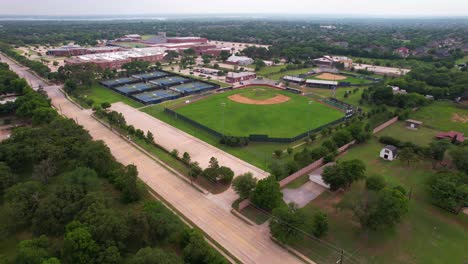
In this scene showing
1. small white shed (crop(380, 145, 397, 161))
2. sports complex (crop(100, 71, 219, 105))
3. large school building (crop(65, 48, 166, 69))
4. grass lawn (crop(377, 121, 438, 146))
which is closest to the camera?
small white shed (crop(380, 145, 397, 161))

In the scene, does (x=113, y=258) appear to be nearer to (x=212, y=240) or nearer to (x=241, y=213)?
(x=212, y=240)

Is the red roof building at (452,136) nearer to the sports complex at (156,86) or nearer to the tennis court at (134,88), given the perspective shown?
the sports complex at (156,86)

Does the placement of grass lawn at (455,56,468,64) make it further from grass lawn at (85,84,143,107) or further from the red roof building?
grass lawn at (85,84,143,107)

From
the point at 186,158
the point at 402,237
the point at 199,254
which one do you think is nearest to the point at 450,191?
the point at 402,237

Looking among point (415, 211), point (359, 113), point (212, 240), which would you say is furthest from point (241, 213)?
point (359, 113)

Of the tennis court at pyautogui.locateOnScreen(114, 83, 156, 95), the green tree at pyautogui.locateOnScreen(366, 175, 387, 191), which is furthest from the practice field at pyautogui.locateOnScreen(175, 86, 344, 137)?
the green tree at pyautogui.locateOnScreen(366, 175, 387, 191)

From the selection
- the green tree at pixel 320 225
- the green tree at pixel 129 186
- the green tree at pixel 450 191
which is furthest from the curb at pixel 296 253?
the green tree at pixel 450 191

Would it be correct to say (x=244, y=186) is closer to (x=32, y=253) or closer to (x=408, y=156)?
(x=32, y=253)
